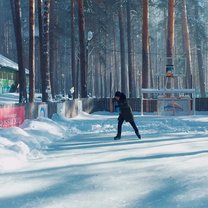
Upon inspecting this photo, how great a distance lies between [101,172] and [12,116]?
718 centimetres

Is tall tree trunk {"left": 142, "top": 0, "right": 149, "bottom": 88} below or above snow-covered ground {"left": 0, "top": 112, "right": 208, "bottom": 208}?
above

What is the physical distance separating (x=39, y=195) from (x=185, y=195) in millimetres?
2108

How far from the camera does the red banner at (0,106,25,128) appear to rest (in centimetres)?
1310

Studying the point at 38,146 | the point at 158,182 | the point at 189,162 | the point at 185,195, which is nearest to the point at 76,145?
the point at 38,146

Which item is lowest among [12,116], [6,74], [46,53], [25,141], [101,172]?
[101,172]

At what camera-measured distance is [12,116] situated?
14.1m

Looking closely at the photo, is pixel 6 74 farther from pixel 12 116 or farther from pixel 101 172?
pixel 101 172

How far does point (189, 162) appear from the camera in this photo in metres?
8.64

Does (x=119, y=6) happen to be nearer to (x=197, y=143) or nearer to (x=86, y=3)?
(x=86, y=3)

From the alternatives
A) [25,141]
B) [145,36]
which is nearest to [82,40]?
[145,36]

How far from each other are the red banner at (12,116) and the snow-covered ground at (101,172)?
3.47 feet

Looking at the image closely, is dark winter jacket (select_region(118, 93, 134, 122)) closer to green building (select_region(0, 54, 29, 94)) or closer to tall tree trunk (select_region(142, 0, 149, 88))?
tall tree trunk (select_region(142, 0, 149, 88))

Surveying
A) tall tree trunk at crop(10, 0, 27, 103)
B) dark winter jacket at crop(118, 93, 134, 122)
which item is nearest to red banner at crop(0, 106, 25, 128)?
Result: dark winter jacket at crop(118, 93, 134, 122)

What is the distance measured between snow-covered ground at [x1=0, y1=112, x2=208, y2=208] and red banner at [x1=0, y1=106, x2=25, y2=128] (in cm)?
106
